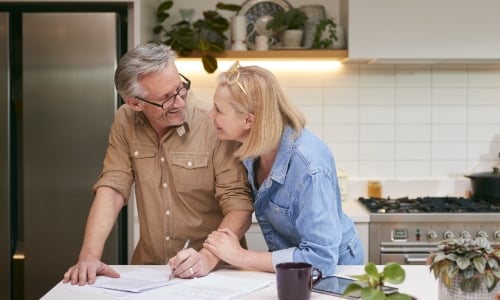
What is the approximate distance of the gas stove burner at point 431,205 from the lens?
3584mm

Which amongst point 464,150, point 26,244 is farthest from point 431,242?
point 26,244

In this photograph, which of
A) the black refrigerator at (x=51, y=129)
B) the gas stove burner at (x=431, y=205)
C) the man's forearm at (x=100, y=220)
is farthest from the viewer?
the gas stove burner at (x=431, y=205)

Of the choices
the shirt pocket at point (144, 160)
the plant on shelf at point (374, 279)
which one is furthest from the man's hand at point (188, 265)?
the plant on shelf at point (374, 279)

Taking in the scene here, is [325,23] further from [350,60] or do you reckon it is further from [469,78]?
[469,78]

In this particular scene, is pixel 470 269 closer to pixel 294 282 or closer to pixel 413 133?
pixel 294 282

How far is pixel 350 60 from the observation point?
3895 millimetres

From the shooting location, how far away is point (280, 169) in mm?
2074

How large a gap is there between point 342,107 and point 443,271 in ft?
8.46

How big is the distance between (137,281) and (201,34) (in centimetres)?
219

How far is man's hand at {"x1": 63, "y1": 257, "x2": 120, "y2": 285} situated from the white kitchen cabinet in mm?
2073

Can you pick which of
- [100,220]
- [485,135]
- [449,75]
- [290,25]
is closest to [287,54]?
[290,25]

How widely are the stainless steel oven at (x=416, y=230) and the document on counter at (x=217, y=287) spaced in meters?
1.63

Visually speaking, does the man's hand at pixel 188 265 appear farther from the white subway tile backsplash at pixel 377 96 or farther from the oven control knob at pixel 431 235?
the white subway tile backsplash at pixel 377 96

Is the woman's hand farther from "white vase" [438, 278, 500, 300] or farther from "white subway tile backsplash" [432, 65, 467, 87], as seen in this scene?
"white subway tile backsplash" [432, 65, 467, 87]
